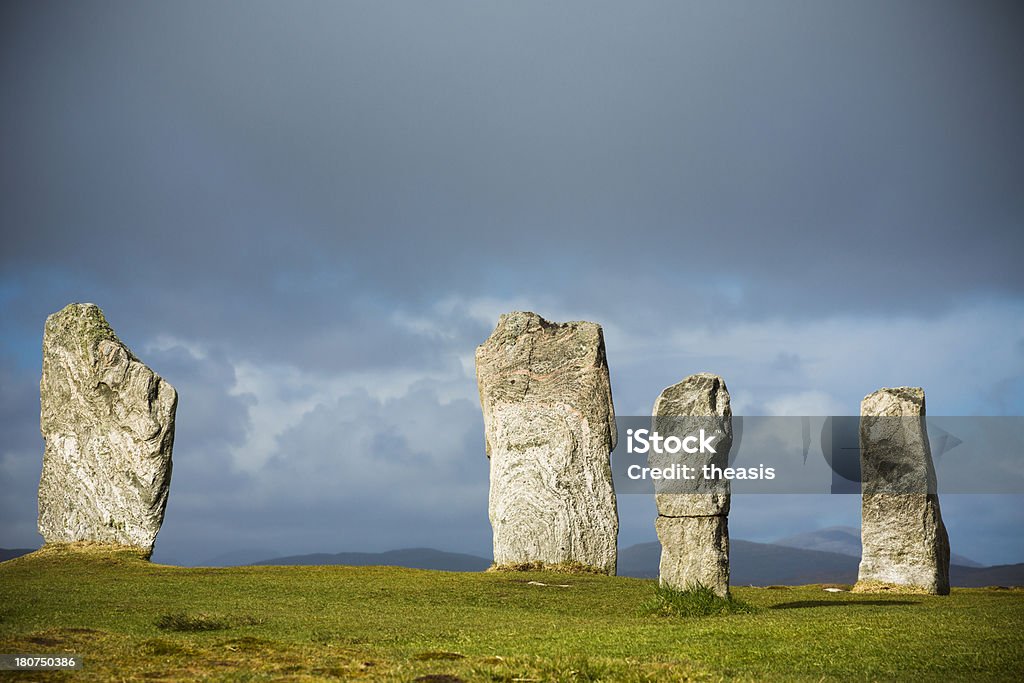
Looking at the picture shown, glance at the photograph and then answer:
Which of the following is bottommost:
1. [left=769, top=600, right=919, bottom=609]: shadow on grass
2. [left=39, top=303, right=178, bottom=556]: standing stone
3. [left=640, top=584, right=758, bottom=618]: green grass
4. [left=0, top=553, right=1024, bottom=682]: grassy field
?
[left=0, top=553, right=1024, bottom=682]: grassy field

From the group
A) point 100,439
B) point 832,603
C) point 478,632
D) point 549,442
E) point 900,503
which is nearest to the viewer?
point 478,632

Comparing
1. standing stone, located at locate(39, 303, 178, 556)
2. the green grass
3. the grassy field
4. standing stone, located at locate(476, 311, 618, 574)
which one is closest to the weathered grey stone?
the green grass

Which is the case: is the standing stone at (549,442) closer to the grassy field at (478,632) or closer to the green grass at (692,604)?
the grassy field at (478,632)

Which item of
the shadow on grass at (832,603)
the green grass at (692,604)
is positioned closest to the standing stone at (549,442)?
the shadow on grass at (832,603)

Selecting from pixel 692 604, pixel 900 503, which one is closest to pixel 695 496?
pixel 692 604

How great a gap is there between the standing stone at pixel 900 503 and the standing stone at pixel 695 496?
6959mm

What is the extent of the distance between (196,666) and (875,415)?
53.6 ft

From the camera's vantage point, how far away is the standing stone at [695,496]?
1525 centimetres

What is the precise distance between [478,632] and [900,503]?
473 inches

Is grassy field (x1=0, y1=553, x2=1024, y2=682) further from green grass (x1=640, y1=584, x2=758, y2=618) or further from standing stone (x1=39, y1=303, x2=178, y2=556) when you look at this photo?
standing stone (x1=39, y1=303, x2=178, y2=556)

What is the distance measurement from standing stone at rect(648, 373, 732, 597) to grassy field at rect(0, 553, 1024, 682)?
0.94 meters

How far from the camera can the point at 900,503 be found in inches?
818

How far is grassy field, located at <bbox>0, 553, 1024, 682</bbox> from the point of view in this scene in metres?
9.48

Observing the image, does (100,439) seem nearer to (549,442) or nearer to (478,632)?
(549,442)
